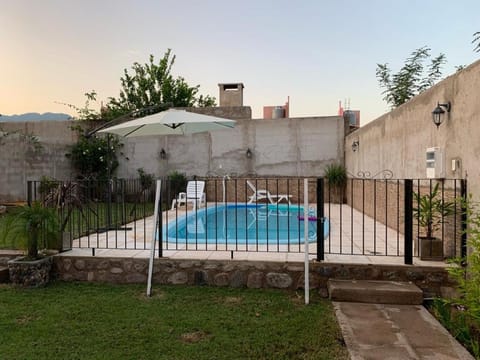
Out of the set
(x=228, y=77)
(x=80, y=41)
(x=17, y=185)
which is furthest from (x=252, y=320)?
(x=228, y=77)

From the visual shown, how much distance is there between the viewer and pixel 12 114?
59.5ft

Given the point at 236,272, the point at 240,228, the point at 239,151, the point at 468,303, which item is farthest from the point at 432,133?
the point at 239,151

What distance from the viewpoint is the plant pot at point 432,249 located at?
176 inches

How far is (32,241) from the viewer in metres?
4.73

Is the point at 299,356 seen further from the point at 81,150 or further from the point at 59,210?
the point at 81,150

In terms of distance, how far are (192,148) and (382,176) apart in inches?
323

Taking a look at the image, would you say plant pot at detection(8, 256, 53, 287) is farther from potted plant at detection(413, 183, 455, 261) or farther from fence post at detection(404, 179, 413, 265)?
potted plant at detection(413, 183, 455, 261)

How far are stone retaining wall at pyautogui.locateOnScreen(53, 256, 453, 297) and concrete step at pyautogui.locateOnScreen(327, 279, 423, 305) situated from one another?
179 millimetres

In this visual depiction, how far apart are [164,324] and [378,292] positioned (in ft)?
7.85

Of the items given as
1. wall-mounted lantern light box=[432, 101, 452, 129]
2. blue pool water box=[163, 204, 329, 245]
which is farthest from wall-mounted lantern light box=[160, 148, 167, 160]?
wall-mounted lantern light box=[432, 101, 452, 129]

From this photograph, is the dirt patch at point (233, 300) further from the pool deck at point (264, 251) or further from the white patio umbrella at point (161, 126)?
the white patio umbrella at point (161, 126)

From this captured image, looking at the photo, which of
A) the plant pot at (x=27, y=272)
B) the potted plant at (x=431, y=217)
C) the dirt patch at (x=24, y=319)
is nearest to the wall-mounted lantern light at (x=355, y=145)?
the potted plant at (x=431, y=217)

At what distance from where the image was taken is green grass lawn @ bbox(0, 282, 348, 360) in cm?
296

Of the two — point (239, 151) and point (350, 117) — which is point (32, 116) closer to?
point (239, 151)
